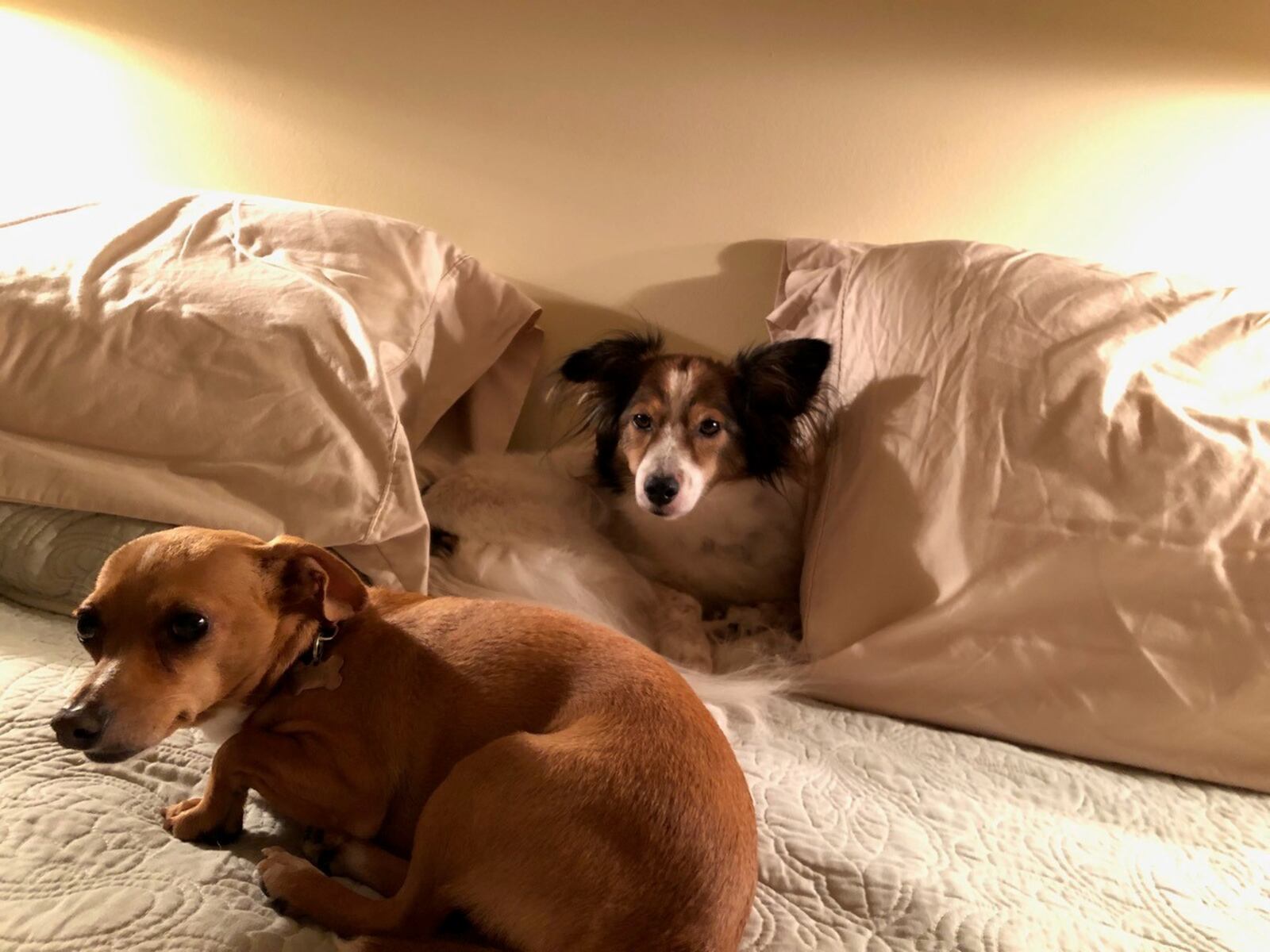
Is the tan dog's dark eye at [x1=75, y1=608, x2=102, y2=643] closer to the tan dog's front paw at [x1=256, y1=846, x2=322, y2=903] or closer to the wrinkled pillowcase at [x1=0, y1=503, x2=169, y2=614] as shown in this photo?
the tan dog's front paw at [x1=256, y1=846, x2=322, y2=903]

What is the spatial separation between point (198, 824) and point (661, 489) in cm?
96

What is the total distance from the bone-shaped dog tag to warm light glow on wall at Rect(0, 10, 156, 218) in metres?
1.68

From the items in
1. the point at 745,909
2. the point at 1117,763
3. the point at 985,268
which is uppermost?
the point at 985,268

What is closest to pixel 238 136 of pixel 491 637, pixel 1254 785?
pixel 491 637

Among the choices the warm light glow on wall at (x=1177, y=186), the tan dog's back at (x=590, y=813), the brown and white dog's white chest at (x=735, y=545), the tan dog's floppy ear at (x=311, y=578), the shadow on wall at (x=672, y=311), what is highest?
the warm light glow on wall at (x=1177, y=186)

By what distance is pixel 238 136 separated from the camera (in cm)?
212

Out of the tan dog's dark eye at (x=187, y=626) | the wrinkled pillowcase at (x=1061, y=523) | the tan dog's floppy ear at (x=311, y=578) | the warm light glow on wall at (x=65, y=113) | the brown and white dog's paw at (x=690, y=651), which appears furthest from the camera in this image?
the warm light glow on wall at (x=65, y=113)

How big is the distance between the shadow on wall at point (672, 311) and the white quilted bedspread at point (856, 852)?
1068 millimetres

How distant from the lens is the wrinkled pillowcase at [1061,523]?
4.10 ft

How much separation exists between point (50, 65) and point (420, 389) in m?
1.46

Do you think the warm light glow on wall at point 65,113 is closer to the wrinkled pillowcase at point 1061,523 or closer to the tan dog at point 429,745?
the tan dog at point 429,745

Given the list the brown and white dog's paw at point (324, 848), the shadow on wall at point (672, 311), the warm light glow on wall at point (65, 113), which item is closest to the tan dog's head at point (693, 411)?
the shadow on wall at point (672, 311)

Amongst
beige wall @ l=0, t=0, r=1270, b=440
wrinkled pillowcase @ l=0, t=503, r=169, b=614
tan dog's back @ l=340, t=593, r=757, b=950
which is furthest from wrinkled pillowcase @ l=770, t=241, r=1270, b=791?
wrinkled pillowcase @ l=0, t=503, r=169, b=614

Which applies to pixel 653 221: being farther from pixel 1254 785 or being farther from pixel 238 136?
pixel 1254 785
